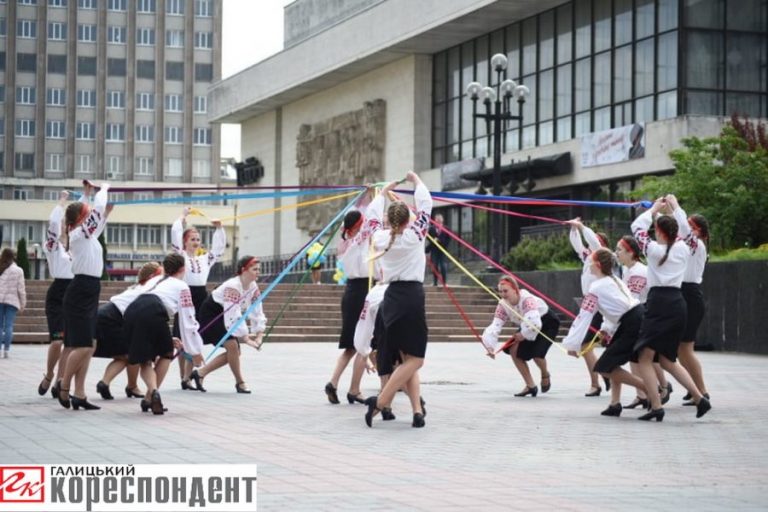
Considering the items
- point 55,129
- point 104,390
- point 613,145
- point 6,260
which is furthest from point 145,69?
point 104,390

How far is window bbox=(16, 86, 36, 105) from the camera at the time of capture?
107 metres

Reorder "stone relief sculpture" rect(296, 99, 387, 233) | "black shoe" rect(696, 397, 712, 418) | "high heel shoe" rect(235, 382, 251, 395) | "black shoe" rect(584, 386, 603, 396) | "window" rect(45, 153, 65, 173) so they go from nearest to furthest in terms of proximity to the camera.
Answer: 1. "black shoe" rect(696, 397, 712, 418)
2. "high heel shoe" rect(235, 382, 251, 395)
3. "black shoe" rect(584, 386, 603, 396)
4. "stone relief sculpture" rect(296, 99, 387, 233)
5. "window" rect(45, 153, 65, 173)

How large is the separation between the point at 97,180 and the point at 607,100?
72.1m

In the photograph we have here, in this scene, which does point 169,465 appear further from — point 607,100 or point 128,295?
point 607,100

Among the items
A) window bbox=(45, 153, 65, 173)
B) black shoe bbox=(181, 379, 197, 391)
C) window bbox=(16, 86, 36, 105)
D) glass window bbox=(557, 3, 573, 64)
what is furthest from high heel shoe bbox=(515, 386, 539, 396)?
window bbox=(45, 153, 65, 173)

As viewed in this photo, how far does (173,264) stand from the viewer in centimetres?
1341

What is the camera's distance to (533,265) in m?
36.5

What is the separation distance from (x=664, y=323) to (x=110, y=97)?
3957 inches

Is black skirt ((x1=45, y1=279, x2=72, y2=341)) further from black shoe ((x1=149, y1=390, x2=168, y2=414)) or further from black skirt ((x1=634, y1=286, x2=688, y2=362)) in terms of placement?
black skirt ((x1=634, y1=286, x2=688, y2=362))

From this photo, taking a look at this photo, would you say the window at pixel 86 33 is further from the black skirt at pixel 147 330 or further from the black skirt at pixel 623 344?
the black skirt at pixel 623 344

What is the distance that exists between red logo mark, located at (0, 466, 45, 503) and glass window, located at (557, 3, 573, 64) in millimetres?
40015

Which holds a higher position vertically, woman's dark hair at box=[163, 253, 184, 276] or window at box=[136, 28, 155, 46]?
window at box=[136, 28, 155, 46]

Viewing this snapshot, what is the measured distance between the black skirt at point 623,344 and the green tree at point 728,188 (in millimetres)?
18998

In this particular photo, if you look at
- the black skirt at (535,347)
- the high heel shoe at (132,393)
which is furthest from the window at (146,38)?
the high heel shoe at (132,393)
